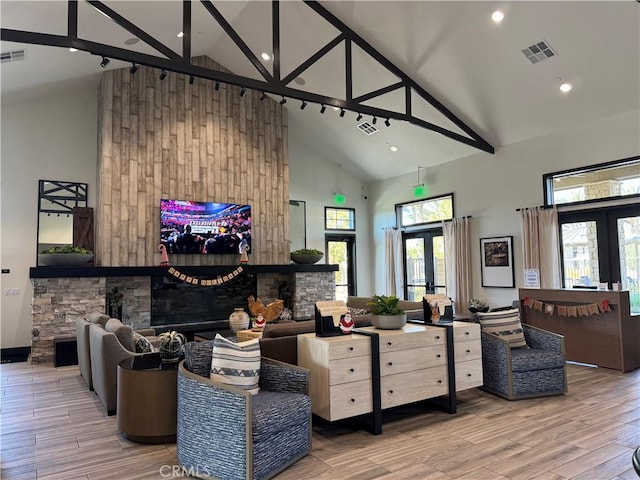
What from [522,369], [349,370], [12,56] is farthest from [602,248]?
[12,56]

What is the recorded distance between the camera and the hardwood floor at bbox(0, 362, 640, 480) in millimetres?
2908

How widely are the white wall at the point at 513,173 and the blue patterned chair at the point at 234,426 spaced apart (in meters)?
5.77

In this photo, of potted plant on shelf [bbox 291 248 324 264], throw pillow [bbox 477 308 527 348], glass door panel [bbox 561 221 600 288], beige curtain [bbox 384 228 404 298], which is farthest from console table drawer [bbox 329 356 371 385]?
beige curtain [bbox 384 228 404 298]

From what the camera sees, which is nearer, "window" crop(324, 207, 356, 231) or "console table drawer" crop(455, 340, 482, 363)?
"console table drawer" crop(455, 340, 482, 363)

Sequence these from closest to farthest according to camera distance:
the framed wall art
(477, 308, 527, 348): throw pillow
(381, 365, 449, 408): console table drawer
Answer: (381, 365, 449, 408): console table drawer < (477, 308, 527, 348): throw pillow < the framed wall art

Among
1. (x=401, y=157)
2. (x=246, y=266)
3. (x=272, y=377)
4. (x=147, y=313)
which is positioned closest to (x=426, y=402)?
(x=272, y=377)

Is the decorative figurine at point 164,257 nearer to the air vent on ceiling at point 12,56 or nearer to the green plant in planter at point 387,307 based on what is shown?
the air vent on ceiling at point 12,56

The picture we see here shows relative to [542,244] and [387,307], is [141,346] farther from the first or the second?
[542,244]

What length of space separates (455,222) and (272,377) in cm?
627

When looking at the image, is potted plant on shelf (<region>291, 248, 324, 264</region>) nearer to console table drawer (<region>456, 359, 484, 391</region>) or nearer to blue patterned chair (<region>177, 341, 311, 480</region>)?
console table drawer (<region>456, 359, 484, 391</region>)

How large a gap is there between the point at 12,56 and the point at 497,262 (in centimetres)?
808

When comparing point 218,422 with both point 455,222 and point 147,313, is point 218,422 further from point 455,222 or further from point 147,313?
point 455,222

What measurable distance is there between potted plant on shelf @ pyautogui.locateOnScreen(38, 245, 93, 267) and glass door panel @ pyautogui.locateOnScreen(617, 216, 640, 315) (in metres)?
8.01

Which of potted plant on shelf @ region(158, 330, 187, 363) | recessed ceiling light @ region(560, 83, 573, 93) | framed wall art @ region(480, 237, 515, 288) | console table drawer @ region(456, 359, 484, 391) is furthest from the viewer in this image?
framed wall art @ region(480, 237, 515, 288)
